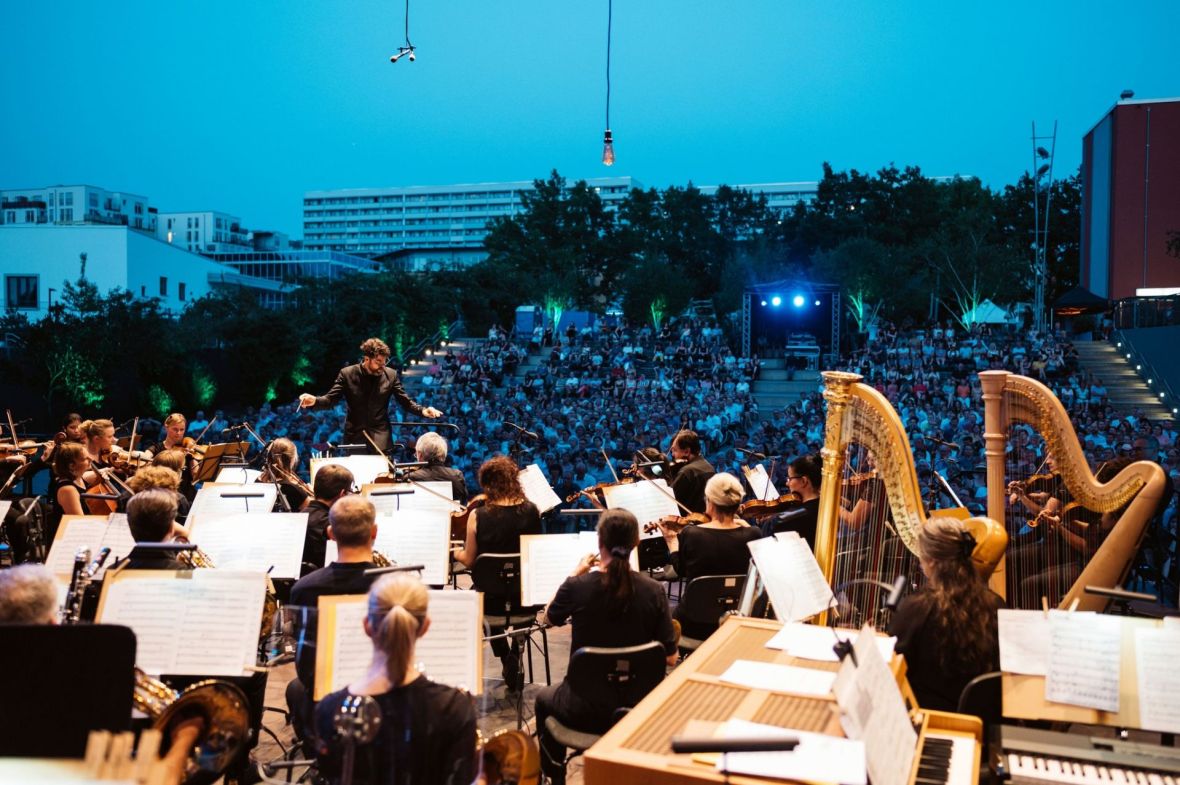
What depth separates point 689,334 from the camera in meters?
27.0

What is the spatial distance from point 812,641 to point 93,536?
3489 mm

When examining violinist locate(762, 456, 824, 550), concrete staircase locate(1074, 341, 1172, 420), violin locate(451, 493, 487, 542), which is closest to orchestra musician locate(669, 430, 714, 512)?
violinist locate(762, 456, 824, 550)

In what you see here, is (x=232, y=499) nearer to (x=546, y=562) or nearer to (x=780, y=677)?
(x=546, y=562)

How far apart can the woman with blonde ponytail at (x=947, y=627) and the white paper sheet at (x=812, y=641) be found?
15 centimetres

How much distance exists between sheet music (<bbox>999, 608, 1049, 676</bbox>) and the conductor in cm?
505

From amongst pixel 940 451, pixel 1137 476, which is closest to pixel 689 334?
pixel 940 451

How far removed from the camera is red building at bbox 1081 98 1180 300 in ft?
82.2

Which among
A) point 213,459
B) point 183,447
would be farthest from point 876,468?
point 183,447

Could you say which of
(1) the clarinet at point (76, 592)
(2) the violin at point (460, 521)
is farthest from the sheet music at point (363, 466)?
(1) the clarinet at point (76, 592)

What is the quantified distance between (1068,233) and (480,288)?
23.9 metres

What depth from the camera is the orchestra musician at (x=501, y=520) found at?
5.20 metres

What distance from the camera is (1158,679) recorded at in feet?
8.68

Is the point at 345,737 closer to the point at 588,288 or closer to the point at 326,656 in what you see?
the point at 326,656

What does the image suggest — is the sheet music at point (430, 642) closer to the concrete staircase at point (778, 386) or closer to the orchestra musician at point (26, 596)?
the orchestra musician at point (26, 596)
